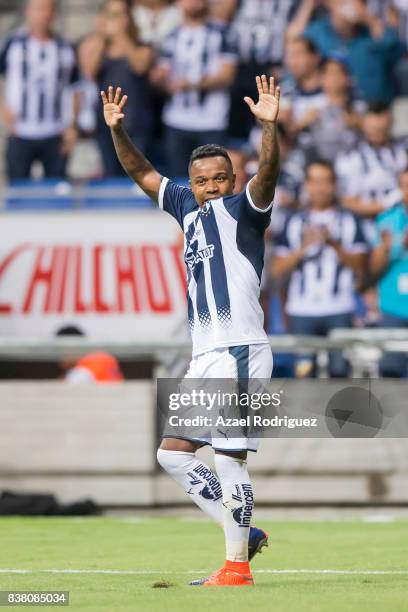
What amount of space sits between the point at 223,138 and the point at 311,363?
14.1 ft

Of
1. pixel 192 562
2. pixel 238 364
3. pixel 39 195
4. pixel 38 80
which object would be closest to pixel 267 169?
pixel 238 364

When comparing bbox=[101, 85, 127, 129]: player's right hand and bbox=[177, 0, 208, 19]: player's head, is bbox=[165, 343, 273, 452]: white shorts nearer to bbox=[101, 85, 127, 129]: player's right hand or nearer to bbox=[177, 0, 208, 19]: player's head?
bbox=[101, 85, 127, 129]: player's right hand

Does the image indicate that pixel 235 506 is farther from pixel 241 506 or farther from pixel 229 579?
pixel 229 579

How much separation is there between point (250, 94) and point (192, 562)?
8787mm

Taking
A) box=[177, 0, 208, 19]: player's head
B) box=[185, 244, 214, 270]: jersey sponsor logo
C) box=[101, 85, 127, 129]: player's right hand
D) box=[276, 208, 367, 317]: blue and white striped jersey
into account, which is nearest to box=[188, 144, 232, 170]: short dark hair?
box=[185, 244, 214, 270]: jersey sponsor logo

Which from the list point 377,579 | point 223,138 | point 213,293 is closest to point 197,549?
point 377,579

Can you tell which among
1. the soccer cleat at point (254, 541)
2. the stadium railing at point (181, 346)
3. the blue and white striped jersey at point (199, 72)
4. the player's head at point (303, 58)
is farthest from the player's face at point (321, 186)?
the soccer cleat at point (254, 541)

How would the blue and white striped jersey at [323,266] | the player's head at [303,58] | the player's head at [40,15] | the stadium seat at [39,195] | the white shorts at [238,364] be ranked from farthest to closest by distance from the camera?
the player's head at [40,15]
the stadium seat at [39,195]
the player's head at [303,58]
the blue and white striped jersey at [323,266]
the white shorts at [238,364]

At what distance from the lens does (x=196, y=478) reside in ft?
24.5

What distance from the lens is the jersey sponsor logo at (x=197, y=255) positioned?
288 inches

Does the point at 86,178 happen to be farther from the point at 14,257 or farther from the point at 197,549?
the point at 197,549

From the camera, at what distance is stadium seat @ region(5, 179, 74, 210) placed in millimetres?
16125

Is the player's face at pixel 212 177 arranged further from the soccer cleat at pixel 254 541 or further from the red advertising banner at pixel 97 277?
the red advertising banner at pixel 97 277

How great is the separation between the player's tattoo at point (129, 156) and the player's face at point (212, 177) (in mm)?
488
